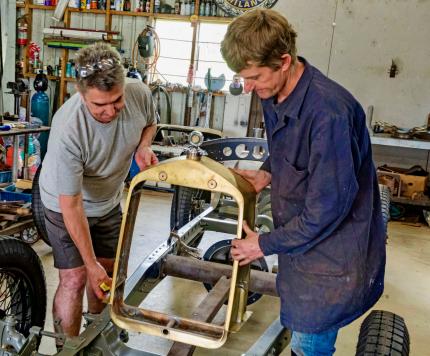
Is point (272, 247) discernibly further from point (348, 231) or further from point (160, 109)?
point (160, 109)

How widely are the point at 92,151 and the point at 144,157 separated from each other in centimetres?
25

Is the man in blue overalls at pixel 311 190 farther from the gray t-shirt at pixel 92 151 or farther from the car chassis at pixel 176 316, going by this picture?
the gray t-shirt at pixel 92 151

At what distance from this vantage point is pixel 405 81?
20.4ft

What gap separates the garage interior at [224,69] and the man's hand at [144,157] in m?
2.28

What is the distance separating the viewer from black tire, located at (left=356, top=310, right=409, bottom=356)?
1731 millimetres

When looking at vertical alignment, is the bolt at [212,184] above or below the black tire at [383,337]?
above

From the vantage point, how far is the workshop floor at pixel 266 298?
2697 mm

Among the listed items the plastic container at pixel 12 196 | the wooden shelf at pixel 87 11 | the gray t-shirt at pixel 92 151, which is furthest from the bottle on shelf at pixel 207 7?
the gray t-shirt at pixel 92 151

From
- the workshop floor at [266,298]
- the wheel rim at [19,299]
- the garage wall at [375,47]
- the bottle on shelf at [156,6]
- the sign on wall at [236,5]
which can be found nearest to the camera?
the wheel rim at [19,299]

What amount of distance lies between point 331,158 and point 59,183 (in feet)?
3.36

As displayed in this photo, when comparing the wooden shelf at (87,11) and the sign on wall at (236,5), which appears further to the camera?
the wooden shelf at (87,11)

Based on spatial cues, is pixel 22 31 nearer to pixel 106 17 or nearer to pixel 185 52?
pixel 106 17

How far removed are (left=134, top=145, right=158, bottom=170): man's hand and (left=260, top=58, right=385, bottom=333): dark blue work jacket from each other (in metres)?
0.73

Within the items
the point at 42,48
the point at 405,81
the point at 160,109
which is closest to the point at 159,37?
the point at 160,109
